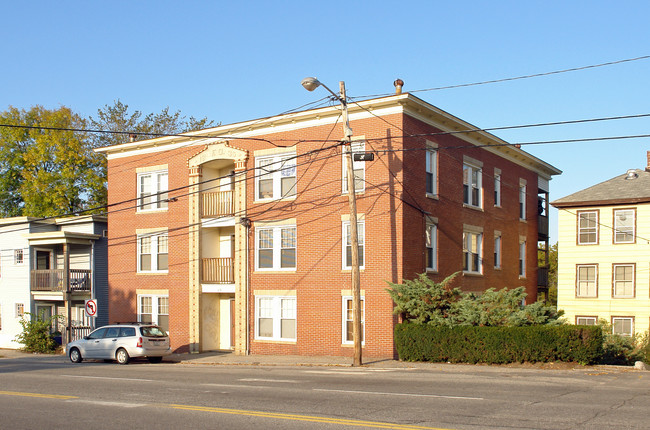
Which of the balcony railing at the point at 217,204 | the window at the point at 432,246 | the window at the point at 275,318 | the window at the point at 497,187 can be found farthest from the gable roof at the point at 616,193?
the balcony railing at the point at 217,204

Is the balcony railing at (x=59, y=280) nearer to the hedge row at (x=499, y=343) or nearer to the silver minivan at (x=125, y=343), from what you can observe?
the silver minivan at (x=125, y=343)

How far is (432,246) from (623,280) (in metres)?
11.7

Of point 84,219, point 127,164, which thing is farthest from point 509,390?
point 84,219

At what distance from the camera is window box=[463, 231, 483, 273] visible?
29828 millimetres

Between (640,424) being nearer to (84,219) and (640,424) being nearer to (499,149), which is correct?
(499,149)

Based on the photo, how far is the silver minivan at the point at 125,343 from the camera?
1040 inches

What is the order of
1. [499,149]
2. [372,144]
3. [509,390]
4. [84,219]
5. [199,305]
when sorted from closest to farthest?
[509,390] → [372,144] → [199,305] → [499,149] → [84,219]

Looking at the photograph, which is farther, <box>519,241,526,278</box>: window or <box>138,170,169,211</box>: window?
<box>519,241,526,278</box>: window

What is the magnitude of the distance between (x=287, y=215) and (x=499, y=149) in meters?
11.7

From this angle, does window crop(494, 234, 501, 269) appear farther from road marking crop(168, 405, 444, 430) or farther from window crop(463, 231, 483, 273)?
road marking crop(168, 405, 444, 430)

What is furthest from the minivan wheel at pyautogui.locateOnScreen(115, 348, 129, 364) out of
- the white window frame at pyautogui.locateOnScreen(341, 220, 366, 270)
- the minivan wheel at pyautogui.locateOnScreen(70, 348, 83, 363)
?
the white window frame at pyautogui.locateOnScreen(341, 220, 366, 270)

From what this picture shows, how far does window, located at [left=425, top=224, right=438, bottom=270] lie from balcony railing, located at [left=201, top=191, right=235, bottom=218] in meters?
8.58

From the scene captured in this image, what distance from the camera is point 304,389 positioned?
574 inches

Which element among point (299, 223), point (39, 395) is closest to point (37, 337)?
point (299, 223)
